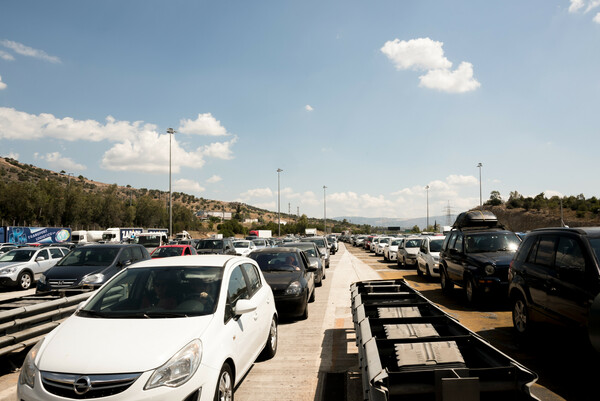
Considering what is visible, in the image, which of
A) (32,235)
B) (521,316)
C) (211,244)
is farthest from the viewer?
(32,235)

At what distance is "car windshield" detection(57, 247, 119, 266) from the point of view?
39.0ft

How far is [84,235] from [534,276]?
55879 mm

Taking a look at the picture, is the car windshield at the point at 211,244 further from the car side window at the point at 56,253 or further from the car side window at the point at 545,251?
the car side window at the point at 545,251

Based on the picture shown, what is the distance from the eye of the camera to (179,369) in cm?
354

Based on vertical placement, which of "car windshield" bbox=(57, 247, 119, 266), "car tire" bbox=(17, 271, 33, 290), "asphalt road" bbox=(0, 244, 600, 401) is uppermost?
"car windshield" bbox=(57, 247, 119, 266)

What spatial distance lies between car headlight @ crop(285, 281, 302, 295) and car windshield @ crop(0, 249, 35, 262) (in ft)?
46.5

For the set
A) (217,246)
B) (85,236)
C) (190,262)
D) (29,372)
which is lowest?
(85,236)


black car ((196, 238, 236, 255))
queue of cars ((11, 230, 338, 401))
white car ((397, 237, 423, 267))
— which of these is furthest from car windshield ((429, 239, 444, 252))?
black car ((196, 238, 236, 255))

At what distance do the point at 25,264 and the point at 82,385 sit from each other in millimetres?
16900

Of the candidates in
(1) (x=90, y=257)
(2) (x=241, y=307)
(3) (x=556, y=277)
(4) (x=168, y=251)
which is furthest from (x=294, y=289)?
(4) (x=168, y=251)

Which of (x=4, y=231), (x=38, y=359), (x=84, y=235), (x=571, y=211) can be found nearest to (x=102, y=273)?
(x=38, y=359)

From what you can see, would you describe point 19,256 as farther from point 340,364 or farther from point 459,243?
point 459,243

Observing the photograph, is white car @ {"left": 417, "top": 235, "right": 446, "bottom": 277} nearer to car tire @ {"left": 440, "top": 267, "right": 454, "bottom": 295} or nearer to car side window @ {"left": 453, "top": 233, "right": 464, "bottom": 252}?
car tire @ {"left": 440, "top": 267, "right": 454, "bottom": 295}

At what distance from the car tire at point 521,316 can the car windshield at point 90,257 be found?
1020cm
